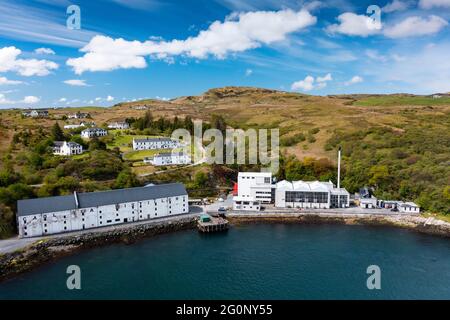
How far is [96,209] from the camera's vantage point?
32500mm

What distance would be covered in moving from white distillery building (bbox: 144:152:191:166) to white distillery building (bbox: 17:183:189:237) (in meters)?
13.0

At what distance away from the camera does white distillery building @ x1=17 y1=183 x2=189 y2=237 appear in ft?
98.0

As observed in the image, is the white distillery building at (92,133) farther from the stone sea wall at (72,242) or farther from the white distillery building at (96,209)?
the stone sea wall at (72,242)

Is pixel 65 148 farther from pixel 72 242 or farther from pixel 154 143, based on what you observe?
pixel 72 242

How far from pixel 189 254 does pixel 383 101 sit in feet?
319

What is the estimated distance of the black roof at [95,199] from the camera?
98.6 feet

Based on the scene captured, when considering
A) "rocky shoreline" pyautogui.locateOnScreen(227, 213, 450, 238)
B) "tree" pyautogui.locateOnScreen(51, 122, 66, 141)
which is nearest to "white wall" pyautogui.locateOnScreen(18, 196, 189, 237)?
"rocky shoreline" pyautogui.locateOnScreen(227, 213, 450, 238)

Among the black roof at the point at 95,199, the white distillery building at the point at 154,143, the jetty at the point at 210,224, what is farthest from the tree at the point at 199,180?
the white distillery building at the point at 154,143

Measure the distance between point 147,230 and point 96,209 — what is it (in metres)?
5.36

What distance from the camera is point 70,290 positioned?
73.9 ft

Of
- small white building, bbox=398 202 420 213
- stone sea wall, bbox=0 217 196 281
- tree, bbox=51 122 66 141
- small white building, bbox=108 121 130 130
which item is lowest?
stone sea wall, bbox=0 217 196 281

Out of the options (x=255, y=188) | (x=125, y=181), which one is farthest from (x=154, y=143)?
(x=255, y=188)

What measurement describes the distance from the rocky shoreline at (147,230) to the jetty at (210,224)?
1.40m

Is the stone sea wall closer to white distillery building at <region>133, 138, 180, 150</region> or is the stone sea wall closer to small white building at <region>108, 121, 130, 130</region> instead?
white distillery building at <region>133, 138, 180, 150</region>
